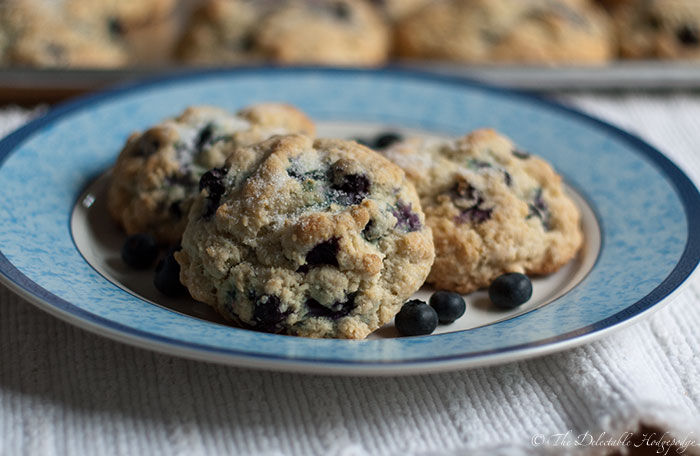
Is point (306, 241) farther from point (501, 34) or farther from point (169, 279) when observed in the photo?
point (501, 34)

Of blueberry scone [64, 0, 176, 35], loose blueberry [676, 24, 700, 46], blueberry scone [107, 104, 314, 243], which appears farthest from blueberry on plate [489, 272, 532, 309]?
loose blueberry [676, 24, 700, 46]

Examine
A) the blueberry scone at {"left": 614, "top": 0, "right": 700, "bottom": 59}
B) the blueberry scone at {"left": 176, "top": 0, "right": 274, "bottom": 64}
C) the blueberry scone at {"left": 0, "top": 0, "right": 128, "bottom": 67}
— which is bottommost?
the blueberry scone at {"left": 0, "top": 0, "right": 128, "bottom": 67}

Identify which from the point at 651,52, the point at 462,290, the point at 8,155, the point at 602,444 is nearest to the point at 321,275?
the point at 462,290

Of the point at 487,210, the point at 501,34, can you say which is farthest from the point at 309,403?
the point at 501,34

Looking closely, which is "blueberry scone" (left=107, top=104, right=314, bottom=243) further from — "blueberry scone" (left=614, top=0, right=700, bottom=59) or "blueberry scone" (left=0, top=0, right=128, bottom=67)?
"blueberry scone" (left=614, top=0, right=700, bottom=59)

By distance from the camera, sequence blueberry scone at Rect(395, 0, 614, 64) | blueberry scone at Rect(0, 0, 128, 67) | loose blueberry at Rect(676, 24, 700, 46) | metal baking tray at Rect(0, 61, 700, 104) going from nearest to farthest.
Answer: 1. metal baking tray at Rect(0, 61, 700, 104)
2. blueberry scone at Rect(0, 0, 128, 67)
3. blueberry scone at Rect(395, 0, 614, 64)
4. loose blueberry at Rect(676, 24, 700, 46)

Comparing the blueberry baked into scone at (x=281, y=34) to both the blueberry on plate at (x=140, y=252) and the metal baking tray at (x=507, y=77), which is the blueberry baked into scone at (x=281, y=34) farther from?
the blueberry on plate at (x=140, y=252)

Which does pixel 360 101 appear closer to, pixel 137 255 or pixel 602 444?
pixel 137 255
